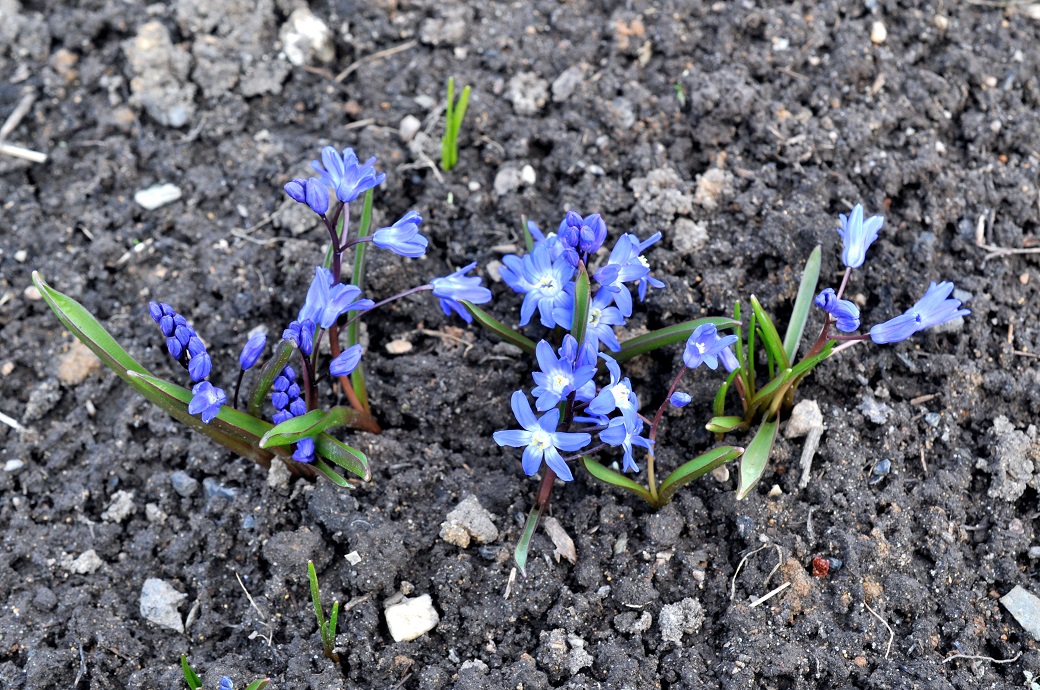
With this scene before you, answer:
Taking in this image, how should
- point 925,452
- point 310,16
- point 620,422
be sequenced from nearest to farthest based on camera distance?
→ point 620,422, point 925,452, point 310,16

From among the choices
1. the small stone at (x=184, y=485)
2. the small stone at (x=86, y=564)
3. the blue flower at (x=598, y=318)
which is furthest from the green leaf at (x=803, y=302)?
the small stone at (x=86, y=564)

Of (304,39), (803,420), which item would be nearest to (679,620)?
(803,420)

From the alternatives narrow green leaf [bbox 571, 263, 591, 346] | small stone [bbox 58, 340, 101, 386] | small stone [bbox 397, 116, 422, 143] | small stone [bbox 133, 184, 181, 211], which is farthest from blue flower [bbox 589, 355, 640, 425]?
small stone [bbox 133, 184, 181, 211]

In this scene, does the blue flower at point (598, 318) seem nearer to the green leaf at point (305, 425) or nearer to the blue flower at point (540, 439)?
the blue flower at point (540, 439)

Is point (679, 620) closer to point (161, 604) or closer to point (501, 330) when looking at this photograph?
point (501, 330)

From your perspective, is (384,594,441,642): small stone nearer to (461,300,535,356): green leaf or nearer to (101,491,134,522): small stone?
(461,300,535,356): green leaf

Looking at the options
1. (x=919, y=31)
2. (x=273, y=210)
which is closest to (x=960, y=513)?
(x=919, y=31)

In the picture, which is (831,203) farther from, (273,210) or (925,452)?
(273,210)

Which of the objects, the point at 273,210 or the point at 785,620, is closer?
the point at 785,620
